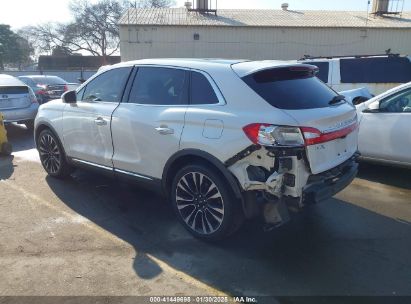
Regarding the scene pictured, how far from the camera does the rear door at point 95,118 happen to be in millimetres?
4418

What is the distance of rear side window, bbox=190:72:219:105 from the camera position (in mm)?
3547

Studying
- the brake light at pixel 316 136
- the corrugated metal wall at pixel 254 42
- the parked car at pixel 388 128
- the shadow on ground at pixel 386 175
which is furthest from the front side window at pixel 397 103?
the corrugated metal wall at pixel 254 42

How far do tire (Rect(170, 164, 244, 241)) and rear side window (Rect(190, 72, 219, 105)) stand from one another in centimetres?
63

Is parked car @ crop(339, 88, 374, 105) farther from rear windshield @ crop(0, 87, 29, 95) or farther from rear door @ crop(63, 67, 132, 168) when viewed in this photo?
rear windshield @ crop(0, 87, 29, 95)

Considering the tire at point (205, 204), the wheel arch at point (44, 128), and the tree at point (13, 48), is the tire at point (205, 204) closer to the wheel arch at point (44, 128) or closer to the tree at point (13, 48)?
→ the wheel arch at point (44, 128)

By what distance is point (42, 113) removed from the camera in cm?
552

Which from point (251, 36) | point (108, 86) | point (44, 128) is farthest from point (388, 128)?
point (251, 36)

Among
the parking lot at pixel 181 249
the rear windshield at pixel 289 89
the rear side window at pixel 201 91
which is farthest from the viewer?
the rear side window at pixel 201 91

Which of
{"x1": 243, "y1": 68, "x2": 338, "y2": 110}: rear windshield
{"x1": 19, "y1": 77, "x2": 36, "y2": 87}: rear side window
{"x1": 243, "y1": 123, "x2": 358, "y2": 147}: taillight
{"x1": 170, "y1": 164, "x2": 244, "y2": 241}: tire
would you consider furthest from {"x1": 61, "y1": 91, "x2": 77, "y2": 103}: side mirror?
{"x1": 19, "y1": 77, "x2": 36, "y2": 87}: rear side window

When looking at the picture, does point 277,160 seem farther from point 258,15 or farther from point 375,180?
point 258,15

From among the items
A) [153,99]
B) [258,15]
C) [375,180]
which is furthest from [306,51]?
[153,99]

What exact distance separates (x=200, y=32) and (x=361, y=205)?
22.4m

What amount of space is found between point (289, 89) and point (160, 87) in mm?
1385
